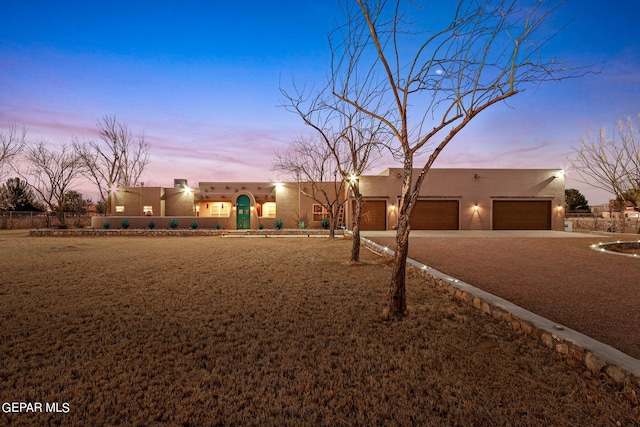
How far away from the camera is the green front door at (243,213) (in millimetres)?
21688

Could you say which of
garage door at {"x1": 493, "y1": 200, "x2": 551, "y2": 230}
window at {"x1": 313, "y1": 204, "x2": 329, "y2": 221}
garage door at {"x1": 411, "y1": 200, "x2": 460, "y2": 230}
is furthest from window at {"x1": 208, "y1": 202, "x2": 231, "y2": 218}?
garage door at {"x1": 493, "y1": 200, "x2": 551, "y2": 230}

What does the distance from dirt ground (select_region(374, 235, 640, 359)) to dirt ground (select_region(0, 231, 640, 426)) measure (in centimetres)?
95

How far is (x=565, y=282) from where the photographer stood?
6180 mm

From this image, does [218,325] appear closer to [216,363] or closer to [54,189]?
[216,363]

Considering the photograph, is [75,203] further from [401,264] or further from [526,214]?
[526,214]

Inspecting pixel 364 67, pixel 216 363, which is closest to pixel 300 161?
pixel 364 67

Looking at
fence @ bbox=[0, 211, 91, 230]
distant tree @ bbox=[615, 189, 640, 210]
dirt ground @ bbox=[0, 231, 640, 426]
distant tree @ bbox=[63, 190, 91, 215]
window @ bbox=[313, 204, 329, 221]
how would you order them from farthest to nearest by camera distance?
distant tree @ bbox=[63, 190, 91, 215] → fence @ bbox=[0, 211, 91, 230] → window @ bbox=[313, 204, 329, 221] → distant tree @ bbox=[615, 189, 640, 210] → dirt ground @ bbox=[0, 231, 640, 426]

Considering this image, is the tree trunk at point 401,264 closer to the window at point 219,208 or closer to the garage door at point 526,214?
the garage door at point 526,214

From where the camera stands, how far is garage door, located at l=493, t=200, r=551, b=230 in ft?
68.6

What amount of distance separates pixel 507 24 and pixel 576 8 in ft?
3.38

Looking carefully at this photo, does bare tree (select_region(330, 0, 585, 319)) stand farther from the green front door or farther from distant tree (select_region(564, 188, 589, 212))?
distant tree (select_region(564, 188, 589, 212))

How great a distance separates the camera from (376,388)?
254 centimetres

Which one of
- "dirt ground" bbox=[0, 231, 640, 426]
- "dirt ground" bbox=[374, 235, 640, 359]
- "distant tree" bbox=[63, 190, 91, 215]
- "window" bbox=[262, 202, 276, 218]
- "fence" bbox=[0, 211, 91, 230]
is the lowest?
"dirt ground" bbox=[0, 231, 640, 426]

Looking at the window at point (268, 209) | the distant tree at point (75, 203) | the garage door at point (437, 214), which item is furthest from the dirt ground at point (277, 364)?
the distant tree at point (75, 203)
